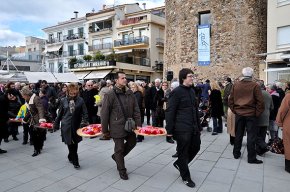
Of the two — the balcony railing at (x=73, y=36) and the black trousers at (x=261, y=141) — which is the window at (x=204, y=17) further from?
the balcony railing at (x=73, y=36)

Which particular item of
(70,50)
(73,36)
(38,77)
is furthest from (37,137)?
(70,50)

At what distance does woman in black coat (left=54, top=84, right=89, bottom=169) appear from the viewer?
538 centimetres

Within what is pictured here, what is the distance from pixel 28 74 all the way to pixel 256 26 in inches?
679

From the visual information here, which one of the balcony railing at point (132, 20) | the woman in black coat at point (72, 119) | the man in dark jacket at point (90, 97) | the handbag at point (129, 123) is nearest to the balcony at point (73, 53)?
the balcony railing at point (132, 20)

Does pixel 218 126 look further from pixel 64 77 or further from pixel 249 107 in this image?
pixel 64 77

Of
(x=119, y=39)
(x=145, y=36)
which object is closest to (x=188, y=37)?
(x=145, y=36)

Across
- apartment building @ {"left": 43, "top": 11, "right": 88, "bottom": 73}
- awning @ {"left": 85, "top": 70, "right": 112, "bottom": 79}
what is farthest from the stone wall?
apartment building @ {"left": 43, "top": 11, "right": 88, "bottom": 73}

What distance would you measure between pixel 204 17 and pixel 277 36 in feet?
19.8

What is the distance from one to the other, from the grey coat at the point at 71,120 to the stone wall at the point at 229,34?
1784cm

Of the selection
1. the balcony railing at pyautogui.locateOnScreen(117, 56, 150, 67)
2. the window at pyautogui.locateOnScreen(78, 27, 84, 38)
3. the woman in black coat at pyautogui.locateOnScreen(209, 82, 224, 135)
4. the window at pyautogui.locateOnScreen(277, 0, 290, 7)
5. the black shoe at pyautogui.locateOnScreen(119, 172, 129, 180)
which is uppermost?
the window at pyautogui.locateOnScreen(78, 27, 84, 38)

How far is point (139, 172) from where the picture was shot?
5195 mm

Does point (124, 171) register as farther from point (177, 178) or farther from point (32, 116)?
point (32, 116)

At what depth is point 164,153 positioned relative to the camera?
21.4ft

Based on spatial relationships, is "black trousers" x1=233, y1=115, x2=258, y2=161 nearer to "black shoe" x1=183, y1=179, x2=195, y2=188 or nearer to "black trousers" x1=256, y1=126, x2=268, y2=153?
"black trousers" x1=256, y1=126, x2=268, y2=153
